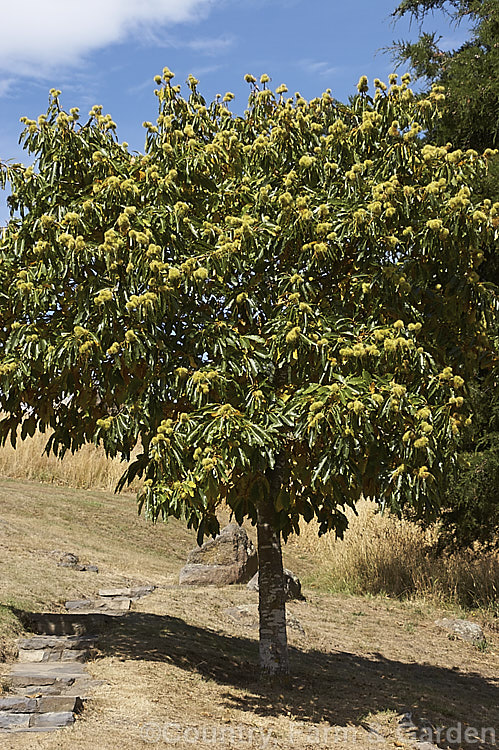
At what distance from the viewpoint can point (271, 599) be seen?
7125mm

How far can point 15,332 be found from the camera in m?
5.86

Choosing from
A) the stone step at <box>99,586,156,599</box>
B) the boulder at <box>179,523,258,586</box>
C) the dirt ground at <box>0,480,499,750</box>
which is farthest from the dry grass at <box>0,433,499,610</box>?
the stone step at <box>99,586,156,599</box>

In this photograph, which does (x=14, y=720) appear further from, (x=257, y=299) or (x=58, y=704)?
(x=257, y=299)

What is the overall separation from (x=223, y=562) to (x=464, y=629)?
401cm

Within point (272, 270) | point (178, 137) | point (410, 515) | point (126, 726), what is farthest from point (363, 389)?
point (410, 515)

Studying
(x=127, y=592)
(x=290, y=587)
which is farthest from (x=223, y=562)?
(x=127, y=592)

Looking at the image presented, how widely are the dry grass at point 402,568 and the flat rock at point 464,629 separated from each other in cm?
107

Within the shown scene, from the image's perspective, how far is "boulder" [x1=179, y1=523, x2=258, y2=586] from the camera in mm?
12383

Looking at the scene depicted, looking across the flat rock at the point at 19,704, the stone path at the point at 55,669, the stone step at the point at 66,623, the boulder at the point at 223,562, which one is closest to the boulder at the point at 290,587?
the boulder at the point at 223,562

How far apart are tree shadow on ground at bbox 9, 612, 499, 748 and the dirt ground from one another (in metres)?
0.02

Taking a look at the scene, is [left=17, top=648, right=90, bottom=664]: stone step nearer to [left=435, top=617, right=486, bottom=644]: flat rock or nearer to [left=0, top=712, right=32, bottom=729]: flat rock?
[left=0, top=712, right=32, bottom=729]: flat rock

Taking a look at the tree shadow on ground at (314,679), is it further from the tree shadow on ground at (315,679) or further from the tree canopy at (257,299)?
the tree canopy at (257,299)

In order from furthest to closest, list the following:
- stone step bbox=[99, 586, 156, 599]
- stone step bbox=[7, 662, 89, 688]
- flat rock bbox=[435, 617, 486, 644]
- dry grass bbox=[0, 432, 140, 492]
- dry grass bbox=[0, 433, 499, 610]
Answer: dry grass bbox=[0, 432, 140, 492] → dry grass bbox=[0, 433, 499, 610] → flat rock bbox=[435, 617, 486, 644] → stone step bbox=[99, 586, 156, 599] → stone step bbox=[7, 662, 89, 688]

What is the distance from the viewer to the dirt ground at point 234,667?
5.96m
